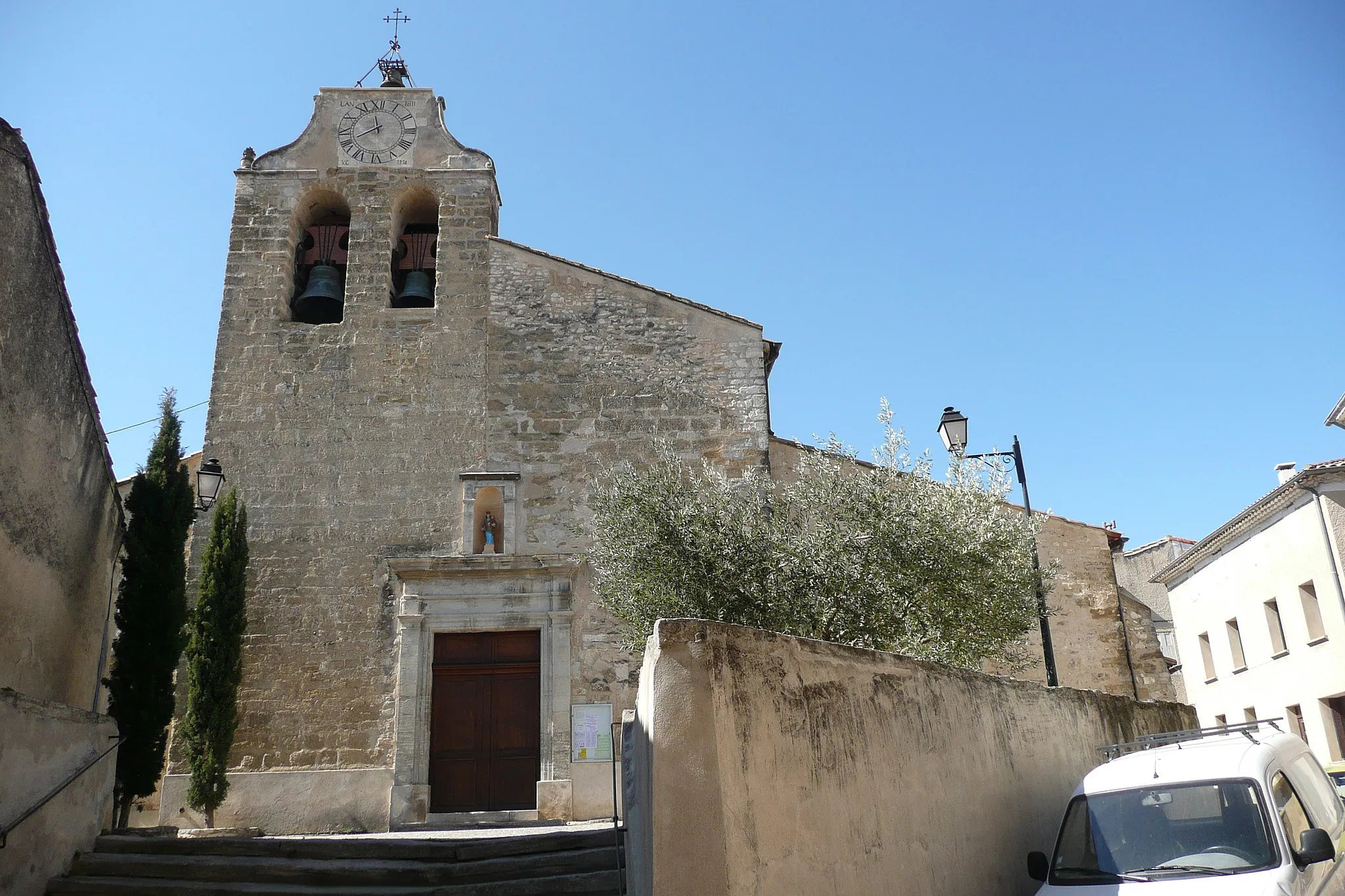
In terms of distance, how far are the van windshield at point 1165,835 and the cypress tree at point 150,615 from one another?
741cm

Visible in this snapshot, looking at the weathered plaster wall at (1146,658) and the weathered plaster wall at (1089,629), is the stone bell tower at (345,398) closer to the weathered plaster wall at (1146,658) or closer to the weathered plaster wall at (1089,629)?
the weathered plaster wall at (1089,629)

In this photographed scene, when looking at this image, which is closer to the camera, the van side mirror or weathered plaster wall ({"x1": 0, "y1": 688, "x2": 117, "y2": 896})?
the van side mirror

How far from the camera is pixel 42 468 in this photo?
7.86 metres

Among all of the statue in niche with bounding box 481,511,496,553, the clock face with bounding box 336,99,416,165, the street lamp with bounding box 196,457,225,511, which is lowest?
the statue in niche with bounding box 481,511,496,553

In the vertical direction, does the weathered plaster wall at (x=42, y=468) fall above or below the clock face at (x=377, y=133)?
below

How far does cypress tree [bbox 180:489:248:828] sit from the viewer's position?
10.6 m

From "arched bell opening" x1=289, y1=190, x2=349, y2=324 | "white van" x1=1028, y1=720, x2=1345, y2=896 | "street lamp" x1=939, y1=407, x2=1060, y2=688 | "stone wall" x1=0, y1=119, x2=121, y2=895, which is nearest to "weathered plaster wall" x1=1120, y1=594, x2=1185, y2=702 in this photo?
"street lamp" x1=939, y1=407, x2=1060, y2=688

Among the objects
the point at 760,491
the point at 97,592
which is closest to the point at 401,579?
the point at 97,592

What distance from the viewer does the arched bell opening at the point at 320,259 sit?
13.6 metres

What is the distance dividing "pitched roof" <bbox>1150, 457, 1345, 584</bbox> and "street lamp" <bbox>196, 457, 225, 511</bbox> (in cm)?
1662

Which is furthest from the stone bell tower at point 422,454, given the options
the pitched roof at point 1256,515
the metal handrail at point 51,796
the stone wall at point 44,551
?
the pitched roof at point 1256,515

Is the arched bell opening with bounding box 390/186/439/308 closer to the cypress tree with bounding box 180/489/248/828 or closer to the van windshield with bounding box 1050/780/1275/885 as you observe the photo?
the cypress tree with bounding box 180/489/248/828

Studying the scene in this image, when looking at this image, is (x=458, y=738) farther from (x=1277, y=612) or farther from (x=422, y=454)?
(x=1277, y=612)

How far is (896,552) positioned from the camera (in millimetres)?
9227
